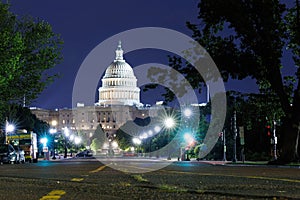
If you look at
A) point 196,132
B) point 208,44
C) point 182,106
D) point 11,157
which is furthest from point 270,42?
point 182,106

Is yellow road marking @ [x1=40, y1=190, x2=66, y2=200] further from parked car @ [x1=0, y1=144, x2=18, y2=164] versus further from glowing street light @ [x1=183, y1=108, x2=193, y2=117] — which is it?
glowing street light @ [x1=183, y1=108, x2=193, y2=117]

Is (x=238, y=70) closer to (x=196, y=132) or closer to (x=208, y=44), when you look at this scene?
(x=208, y=44)

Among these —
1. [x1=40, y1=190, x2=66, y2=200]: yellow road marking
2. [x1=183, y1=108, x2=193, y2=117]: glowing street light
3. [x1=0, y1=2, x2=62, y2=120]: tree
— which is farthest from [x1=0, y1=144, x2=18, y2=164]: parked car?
[x1=40, y1=190, x2=66, y2=200]: yellow road marking

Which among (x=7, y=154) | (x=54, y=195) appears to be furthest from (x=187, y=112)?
(x=54, y=195)

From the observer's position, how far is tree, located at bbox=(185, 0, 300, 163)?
35094 mm

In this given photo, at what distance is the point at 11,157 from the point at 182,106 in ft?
129

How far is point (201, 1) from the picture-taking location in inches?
1435

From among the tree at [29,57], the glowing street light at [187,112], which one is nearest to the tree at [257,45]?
the tree at [29,57]

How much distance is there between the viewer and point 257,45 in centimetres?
3534

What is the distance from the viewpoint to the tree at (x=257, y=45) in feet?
115

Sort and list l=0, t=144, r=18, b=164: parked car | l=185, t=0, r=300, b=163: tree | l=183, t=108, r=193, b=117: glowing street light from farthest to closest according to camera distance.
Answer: l=183, t=108, r=193, b=117: glowing street light → l=0, t=144, r=18, b=164: parked car → l=185, t=0, r=300, b=163: tree

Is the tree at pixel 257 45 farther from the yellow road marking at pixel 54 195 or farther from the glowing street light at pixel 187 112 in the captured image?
the glowing street light at pixel 187 112

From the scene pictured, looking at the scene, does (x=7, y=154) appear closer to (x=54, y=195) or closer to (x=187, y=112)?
(x=187, y=112)

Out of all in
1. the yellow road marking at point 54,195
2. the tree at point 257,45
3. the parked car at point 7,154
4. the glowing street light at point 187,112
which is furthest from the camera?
the glowing street light at point 187,112
